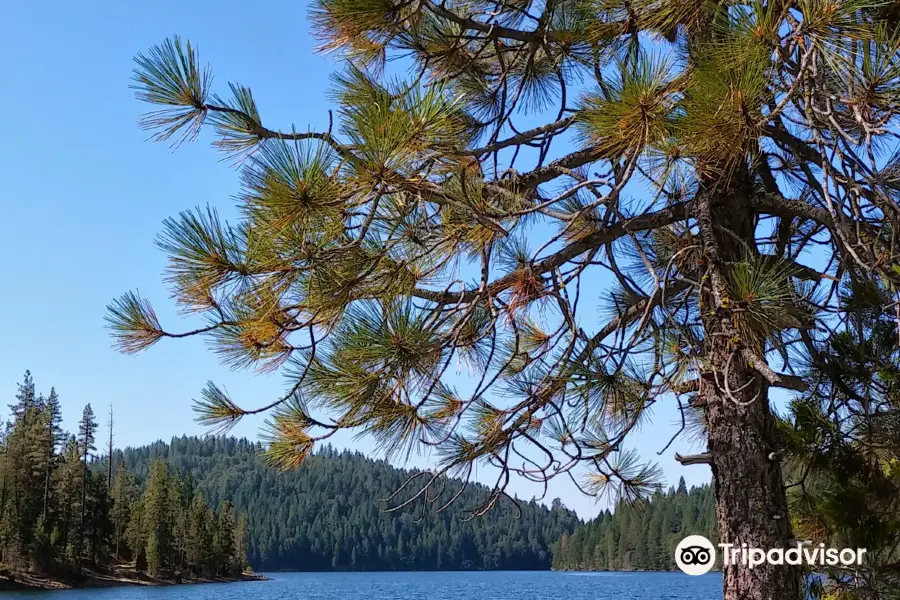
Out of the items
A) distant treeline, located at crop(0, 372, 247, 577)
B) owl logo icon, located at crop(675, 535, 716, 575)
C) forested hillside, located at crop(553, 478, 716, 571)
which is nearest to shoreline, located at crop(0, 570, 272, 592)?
distant treeline, located at crop(0, 372, 247, 577)

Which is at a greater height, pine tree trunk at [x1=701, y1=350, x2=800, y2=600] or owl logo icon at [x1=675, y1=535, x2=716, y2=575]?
pine tree trunk at [x1=701, y1=350, x2=800, y2=600]

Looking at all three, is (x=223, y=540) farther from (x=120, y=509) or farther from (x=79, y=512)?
(x=79, y=512)

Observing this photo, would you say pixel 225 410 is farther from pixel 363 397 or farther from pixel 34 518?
pixel 34 518


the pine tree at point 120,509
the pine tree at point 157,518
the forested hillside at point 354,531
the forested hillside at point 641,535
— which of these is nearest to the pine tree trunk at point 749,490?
the forested hillside at point 641,535

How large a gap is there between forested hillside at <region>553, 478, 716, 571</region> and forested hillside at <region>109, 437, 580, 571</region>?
27.2 meters

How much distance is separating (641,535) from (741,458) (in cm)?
6188

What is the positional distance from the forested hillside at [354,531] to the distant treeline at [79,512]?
2182 inches

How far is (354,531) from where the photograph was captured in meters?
109

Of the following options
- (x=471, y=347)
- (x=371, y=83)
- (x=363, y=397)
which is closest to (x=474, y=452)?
(x=471, y=347)

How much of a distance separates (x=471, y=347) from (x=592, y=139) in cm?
123

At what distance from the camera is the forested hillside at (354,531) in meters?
106

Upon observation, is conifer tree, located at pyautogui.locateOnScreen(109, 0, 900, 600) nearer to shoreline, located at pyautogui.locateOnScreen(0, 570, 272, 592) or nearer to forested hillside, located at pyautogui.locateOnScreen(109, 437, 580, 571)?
shoreline, located at pyautogui.locateOnScreen(0, 570, 272, 592)

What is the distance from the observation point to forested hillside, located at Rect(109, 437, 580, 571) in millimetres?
105875

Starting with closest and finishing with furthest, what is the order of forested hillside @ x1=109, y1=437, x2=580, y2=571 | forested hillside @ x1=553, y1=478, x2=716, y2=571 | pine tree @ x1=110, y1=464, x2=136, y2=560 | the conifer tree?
the conifer tree, pine tree @ x1=110, y1=464, x2=136, y2=560, forested hillside @ x1=553, y1=478, x2=716, y2=571, forested hillside @ x1=109, y1=437, x2=580, y2=571
